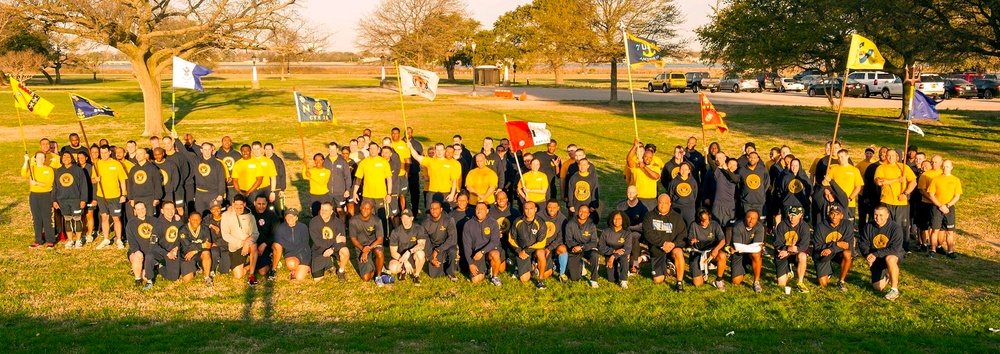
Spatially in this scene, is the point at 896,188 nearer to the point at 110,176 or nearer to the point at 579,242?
the point at 579,242

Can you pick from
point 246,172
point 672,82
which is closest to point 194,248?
point 246,172

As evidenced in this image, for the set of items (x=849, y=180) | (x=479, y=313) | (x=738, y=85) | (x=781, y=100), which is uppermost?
(x=738, y=85)

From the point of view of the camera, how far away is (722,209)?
39.4ft

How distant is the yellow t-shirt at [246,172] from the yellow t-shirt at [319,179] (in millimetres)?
837

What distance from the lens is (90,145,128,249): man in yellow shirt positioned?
12.1m

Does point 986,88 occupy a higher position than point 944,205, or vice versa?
point 986,88

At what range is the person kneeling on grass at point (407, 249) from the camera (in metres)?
10.3

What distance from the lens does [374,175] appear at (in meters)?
12.4

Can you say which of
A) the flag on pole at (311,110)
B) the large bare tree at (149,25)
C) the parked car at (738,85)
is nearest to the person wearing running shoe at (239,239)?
the flag on pole at (311,110)

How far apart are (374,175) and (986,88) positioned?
4519 centimetres

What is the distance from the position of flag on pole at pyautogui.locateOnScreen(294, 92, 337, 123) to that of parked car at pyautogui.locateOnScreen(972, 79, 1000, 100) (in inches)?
1741

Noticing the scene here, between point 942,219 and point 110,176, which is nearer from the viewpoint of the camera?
point 942,219

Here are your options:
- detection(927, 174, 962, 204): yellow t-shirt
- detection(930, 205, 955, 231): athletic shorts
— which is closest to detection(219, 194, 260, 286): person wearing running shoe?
detection(930, 205, 955, 231): athletic shorts

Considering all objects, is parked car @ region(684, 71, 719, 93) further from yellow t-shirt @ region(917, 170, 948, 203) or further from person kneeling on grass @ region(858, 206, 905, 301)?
person kneeling on grass @ region(858, 206, 905, 301)
